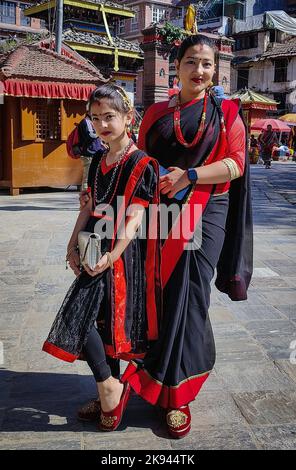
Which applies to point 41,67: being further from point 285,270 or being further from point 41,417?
point 41,417

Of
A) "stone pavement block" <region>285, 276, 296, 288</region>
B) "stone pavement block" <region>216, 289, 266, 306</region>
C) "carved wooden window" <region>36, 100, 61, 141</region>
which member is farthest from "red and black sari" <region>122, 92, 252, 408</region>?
"carved wooden window" <region>36, 100, 61, 141</region>

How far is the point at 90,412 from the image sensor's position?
257 cm

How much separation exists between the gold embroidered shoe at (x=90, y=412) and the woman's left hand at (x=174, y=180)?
1.08m

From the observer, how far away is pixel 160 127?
250cm

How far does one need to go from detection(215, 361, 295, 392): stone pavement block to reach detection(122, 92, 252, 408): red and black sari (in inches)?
19.6

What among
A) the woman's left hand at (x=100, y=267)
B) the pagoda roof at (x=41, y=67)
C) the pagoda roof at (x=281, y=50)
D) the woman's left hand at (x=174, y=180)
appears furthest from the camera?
the pagoda roof at (x=281, y=50)

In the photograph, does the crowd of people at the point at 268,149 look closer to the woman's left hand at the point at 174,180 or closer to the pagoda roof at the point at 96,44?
the pagoda roof at the point at 96,44

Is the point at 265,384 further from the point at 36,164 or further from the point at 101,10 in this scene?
the point at 101,10

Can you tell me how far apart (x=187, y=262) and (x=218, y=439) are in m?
0.80

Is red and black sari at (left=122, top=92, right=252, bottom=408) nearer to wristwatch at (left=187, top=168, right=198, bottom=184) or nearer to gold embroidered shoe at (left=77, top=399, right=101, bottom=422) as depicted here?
wristwatch at (left=187, top=168, right=198, bottom=184)

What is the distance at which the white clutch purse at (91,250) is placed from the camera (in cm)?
227

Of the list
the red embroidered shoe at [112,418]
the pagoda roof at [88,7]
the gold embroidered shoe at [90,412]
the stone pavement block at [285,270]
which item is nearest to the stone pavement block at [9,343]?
the gold embroidered shoe at [90,412]

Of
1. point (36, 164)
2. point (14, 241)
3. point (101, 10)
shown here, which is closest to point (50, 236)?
point (14, 241)

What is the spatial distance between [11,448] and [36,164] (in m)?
9.07
